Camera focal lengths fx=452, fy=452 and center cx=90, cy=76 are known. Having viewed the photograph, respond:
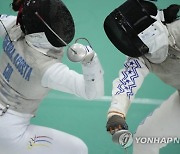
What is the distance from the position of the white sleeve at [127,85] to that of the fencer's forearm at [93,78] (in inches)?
3.2

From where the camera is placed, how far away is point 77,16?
388 centimetres

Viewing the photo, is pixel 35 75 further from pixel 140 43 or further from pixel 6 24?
pixel 140 43

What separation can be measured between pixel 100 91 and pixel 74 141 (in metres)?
0.32

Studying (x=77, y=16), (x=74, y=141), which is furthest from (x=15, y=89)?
(x=77, y=16)

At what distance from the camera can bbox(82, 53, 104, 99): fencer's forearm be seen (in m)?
1.85

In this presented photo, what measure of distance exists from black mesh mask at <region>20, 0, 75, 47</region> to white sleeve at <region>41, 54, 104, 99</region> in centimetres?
14

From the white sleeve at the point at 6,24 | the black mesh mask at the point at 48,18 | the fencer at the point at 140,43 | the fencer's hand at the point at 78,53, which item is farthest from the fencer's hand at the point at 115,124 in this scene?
the white sleeve at the point at 6,24

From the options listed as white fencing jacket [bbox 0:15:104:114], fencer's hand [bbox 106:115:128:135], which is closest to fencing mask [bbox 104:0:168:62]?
white fencing jacket [bbox 0:15:104:114]

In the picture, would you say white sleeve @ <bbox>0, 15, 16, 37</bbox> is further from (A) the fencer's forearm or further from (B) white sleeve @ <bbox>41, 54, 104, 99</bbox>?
(A) the fencer's forearm

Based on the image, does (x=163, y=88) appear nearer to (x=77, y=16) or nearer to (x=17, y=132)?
(x=77, y=16)

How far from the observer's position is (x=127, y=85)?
6.46 feet

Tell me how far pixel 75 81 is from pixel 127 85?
229 millimetres

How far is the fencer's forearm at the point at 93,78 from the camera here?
6.06ft

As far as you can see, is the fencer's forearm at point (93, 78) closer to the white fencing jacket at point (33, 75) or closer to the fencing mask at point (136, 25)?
the white fencing jacket at point (33, 75)
